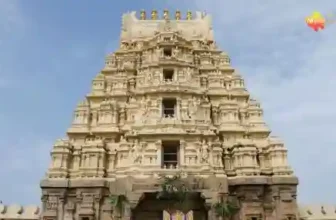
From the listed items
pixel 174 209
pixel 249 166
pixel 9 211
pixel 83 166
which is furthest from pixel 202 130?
pixel 9 211

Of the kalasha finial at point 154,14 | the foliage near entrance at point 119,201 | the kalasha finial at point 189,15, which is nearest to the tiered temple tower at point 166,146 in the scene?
the foliage near entrance at point 119,201

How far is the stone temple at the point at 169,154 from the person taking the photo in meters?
21.9

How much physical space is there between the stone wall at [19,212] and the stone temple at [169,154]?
0.22ft

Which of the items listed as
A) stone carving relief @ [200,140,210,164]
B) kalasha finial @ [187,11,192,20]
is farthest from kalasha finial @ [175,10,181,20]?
stone carving relief @ [200,140,210,164]

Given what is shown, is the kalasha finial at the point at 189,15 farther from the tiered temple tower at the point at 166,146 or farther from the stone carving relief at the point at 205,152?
the stone carving relief at the point at 205,152

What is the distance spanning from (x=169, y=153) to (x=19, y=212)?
9388 mm

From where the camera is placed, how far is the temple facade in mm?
21922

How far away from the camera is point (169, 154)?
24.1 metres

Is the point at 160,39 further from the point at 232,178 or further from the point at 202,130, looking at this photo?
the point at 232,178

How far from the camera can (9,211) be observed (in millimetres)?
24312

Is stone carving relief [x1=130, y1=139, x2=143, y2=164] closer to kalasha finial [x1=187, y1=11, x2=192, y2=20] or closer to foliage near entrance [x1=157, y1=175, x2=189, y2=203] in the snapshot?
foliage near entrance [x1=157, y1=175, x2=189, y2=203]

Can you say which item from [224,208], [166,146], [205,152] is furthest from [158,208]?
[205,152]

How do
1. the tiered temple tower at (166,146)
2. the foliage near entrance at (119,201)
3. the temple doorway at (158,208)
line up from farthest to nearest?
the temple doorway at (158,208)
the tiered temple tower at (166,146)
the foliage near entrance at (119,201)

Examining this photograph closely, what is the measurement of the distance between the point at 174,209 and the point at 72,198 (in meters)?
5.63
